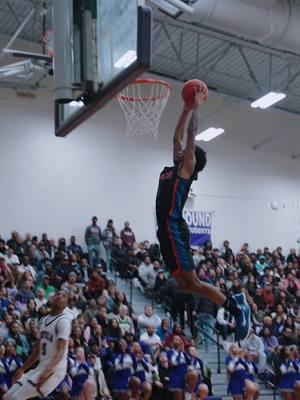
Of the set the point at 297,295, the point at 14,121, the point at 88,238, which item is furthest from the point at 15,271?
the point at 297,295

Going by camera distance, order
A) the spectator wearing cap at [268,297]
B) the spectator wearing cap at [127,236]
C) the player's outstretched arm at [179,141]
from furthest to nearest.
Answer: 1. the spectator wearing cap at [127,236]
2. the spectator wearing cap at [268,297]
3. the player's outstretched arm at [179,141]

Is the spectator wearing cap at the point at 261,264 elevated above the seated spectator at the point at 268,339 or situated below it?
above

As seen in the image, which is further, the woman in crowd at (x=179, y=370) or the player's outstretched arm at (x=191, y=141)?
the woman in crowd at (x=179, y=370)

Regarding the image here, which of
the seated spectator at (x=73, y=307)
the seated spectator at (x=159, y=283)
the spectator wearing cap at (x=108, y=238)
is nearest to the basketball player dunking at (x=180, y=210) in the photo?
the seated spectator at (x=73, y=307)

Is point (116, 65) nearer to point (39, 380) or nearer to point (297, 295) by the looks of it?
point (39, 380)

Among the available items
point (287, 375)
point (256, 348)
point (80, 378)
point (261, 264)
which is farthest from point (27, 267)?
point (261, 264)

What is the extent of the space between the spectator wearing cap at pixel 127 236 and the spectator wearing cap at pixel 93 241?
31.3 inches

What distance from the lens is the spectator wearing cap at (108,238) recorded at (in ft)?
67.4

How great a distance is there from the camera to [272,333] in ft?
54.2

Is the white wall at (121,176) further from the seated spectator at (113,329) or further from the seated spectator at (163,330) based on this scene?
the seated spectator at (113,329)

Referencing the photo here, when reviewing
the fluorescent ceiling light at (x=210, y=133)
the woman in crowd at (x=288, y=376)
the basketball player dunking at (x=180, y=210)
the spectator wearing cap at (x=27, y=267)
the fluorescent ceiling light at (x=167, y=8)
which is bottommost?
the woman in crowd at (x=288, y=376)

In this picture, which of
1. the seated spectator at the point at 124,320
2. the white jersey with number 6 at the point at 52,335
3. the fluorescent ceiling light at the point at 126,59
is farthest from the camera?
the seated spectator at the point at 124,320

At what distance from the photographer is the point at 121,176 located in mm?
22531

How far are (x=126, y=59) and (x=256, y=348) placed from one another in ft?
36.7
